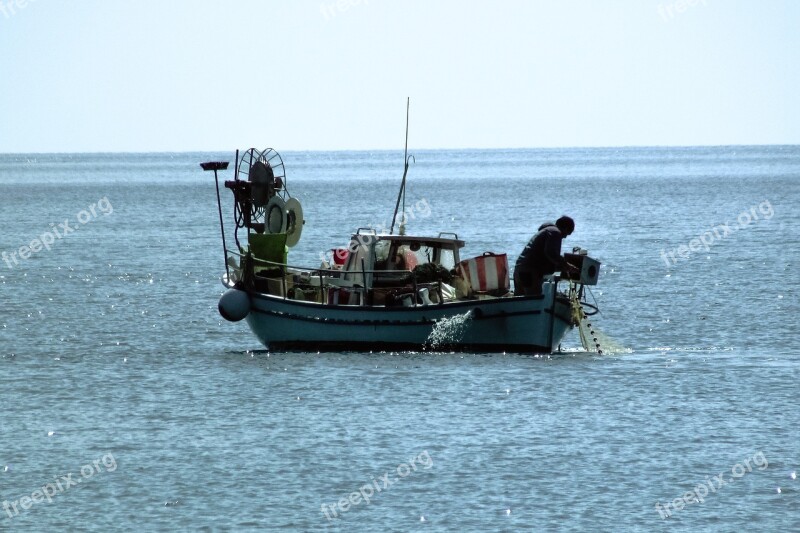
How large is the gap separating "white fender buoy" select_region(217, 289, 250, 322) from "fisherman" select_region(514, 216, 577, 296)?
5854 mm

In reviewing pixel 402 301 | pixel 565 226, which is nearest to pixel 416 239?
pixel 402 301

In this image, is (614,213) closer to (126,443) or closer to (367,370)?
(367,370)

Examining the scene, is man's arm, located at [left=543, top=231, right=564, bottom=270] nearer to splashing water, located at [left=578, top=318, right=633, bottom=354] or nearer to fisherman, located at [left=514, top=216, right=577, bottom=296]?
fisherman, located at [left=514, top=216, right=577, bottom=296]

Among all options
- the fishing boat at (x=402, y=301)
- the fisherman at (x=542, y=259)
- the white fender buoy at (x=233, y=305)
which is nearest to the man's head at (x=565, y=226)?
the fisherman at (x=542, y=259)

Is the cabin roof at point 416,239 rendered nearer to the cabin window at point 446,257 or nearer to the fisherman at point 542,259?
the cabin window at point 446,257

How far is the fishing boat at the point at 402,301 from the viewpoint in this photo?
2728cm

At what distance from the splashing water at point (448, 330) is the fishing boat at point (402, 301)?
0.07ft

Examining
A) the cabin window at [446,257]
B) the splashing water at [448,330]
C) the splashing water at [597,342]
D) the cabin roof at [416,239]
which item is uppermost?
the cabin roof at [416,239]

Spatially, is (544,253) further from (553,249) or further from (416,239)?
(416,239)

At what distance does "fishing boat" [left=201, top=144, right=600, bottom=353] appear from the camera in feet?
89.5

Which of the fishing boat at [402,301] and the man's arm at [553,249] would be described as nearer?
the man's arm at [553,249]

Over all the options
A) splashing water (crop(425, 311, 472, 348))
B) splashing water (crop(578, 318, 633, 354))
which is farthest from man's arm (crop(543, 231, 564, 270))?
splashing water (crop(578, 318, 633, 354))

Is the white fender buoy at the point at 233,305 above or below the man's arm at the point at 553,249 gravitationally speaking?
below

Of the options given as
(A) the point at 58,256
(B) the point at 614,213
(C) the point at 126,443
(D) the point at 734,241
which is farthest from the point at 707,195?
(C) the point at 126,443
